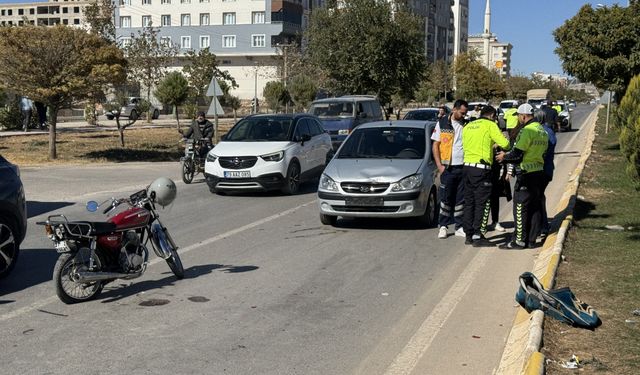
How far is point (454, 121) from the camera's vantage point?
10773 mm

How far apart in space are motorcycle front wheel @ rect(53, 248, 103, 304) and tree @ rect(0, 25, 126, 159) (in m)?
15.0

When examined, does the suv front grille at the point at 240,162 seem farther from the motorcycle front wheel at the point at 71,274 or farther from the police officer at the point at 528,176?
the motorcycle front wheel at the point at 71,274

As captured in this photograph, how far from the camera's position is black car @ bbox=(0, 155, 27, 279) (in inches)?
306

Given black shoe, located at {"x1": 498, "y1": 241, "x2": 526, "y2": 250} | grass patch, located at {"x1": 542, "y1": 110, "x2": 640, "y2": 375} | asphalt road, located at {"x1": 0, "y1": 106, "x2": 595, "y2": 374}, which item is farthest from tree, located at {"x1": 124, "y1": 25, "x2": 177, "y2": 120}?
black shoe, located at {"x1": 498, "y1": 241, "x2": 526, "y2": 250}

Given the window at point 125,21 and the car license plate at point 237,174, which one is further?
the window at point 125,21

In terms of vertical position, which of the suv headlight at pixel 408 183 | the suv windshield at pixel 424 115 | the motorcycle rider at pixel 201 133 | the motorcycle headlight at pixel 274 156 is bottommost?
the suv headlight at pixel 408 183

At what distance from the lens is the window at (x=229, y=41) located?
8475 cm

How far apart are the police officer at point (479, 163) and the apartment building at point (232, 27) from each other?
231 feet

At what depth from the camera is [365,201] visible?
1077cm

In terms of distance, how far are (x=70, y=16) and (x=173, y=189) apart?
16030 cm

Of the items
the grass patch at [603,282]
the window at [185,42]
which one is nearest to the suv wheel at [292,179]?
the grass patch at [603,282]

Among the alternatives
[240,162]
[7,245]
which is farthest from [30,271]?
[240,162]

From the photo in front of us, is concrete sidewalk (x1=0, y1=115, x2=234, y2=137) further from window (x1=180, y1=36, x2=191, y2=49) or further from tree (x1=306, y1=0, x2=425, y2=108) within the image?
window (x1=180, y1=36, x2=191, y2=49)

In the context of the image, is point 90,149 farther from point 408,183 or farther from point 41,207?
point 408,183
